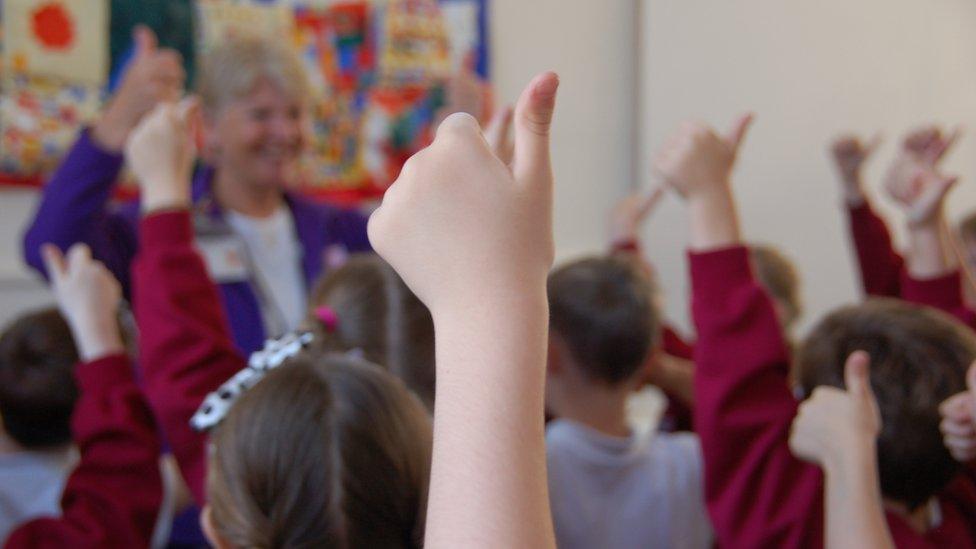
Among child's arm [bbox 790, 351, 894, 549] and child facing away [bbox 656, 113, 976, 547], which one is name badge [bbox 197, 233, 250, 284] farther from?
child's arm [bbox 790, 351, 894, 549]

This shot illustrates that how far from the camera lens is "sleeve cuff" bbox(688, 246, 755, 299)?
1.02 m

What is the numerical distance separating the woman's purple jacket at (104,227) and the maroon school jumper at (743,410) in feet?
3.27


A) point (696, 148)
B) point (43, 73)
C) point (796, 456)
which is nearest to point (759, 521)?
point (796, 456)

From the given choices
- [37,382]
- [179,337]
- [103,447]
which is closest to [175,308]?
[179,337]

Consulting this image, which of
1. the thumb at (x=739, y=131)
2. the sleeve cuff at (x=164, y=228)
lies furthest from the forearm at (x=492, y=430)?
the sleeve cuff at (x=164, y=228)

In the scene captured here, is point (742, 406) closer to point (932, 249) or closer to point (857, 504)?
point (857, 504)

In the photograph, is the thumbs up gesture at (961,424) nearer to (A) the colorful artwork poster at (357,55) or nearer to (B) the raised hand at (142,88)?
(B) the raised hand at (142,88)

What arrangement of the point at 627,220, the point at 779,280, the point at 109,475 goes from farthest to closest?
the point at 627,220
the point at 779,280
the point at 109,475

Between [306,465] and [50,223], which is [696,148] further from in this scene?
[50,223]

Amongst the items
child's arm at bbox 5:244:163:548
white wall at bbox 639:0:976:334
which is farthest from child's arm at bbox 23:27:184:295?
white wall at bbox 639:0:976:334

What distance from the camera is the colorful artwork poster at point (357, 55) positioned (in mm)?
2441

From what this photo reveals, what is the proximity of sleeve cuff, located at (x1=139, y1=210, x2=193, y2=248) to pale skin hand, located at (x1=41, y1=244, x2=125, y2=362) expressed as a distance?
81 mm

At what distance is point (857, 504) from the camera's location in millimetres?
837

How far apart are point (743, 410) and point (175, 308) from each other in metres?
0.70
